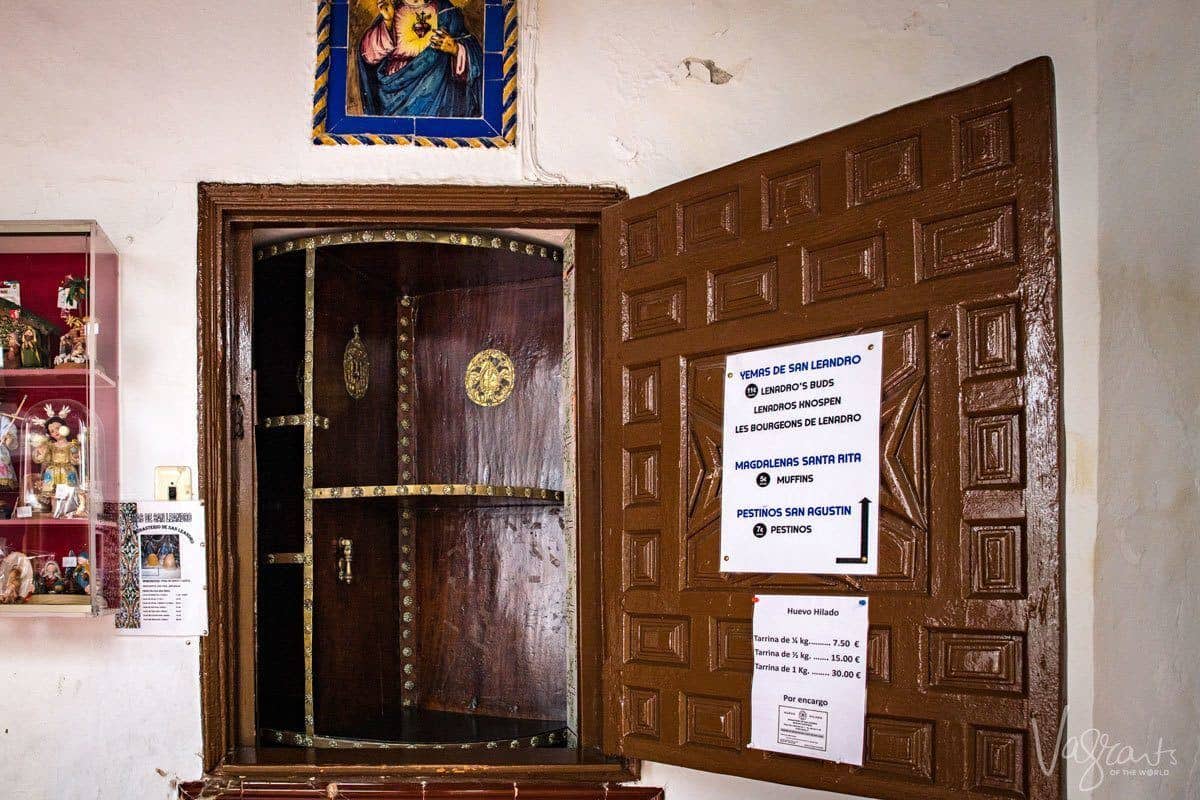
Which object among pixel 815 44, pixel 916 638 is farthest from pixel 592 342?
pixel 916 638

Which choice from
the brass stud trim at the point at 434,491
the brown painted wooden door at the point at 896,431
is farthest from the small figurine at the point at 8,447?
the brown painted wooden door at the point at 896,431

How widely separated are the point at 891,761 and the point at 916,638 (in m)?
0.25

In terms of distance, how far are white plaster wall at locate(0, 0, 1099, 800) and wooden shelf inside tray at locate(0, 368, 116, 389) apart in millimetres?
137

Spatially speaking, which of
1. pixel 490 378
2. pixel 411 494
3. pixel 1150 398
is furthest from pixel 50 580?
pixel 1150 398

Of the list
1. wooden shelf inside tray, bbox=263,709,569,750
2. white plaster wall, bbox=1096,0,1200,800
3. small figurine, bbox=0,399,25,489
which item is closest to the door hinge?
small figurine, bbox=0,399,25,489

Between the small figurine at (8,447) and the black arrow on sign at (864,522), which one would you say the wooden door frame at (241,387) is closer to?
the small figurine at (8,447)

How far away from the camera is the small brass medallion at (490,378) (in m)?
3.32

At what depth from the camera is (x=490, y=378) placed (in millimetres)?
3322

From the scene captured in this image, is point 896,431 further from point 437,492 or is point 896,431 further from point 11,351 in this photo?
point 11,351

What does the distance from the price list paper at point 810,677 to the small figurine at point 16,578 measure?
1.73 m

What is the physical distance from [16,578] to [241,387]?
70cm

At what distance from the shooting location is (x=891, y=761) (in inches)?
82.5

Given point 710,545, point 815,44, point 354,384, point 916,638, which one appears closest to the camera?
point 916,638

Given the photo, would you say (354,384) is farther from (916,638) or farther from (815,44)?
(916,638)
